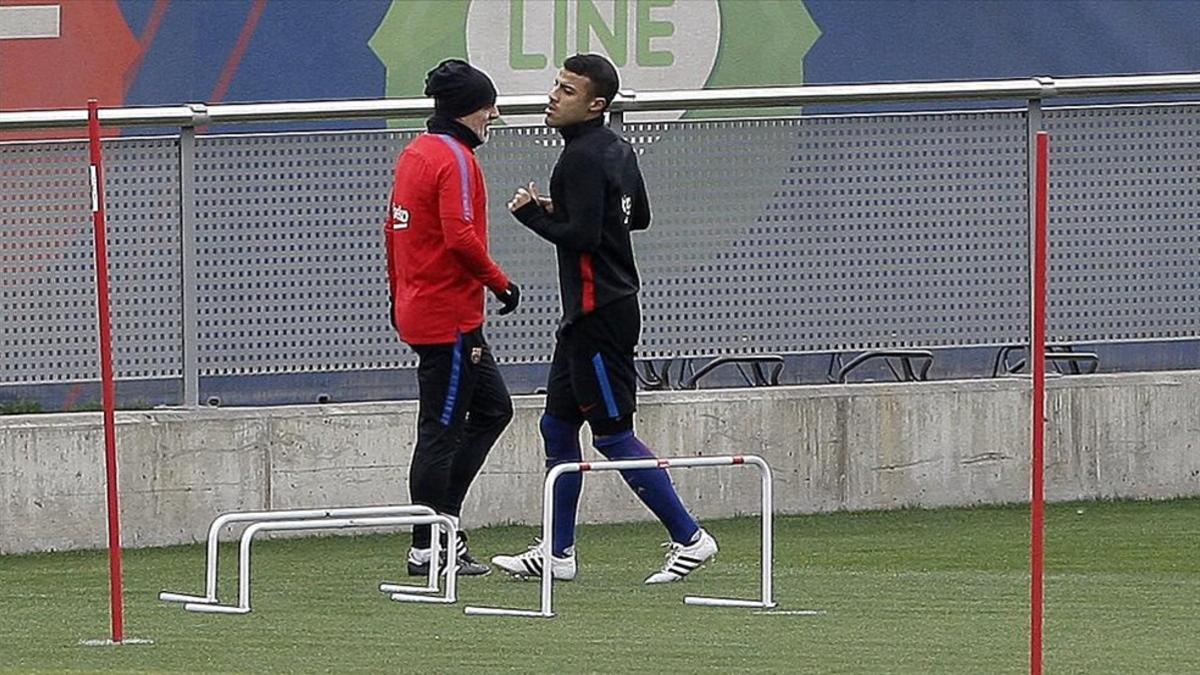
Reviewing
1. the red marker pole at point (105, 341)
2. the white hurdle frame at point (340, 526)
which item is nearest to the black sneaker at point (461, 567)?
the white hurdle frame at point (340, 526)

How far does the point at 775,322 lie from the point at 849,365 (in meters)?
0.38

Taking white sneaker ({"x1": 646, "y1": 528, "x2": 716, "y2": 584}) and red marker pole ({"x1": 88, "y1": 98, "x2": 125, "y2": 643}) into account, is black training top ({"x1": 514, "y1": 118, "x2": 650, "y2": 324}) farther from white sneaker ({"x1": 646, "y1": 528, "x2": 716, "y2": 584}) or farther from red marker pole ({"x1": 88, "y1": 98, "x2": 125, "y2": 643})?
→ red marker pole ({"x1": 88, "y1": 98, "x2": 125, "y2": 643})

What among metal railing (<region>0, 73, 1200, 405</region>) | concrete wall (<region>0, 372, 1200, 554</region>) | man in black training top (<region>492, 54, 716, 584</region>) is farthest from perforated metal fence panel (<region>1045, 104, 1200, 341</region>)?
man in black training top (<region>492, 54, 716, 584</region>)

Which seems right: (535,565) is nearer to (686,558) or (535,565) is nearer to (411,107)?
(686,558)

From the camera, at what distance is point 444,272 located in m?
10.1

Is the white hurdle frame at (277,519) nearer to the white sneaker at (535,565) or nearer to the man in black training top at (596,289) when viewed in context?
the white sneaker at (535,565)

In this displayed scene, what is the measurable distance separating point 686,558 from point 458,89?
70.2 inches

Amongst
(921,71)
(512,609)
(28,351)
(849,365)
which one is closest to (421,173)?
(512,609)

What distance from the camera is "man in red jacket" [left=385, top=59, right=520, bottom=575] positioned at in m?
9.96

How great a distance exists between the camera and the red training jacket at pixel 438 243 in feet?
32.6

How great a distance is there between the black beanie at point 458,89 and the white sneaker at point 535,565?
1540mm

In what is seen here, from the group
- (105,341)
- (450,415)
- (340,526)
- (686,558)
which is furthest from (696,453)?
(105,341)

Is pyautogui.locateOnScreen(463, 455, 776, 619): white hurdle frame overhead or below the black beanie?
below

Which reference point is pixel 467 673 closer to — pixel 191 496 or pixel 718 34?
pixel 191 496
